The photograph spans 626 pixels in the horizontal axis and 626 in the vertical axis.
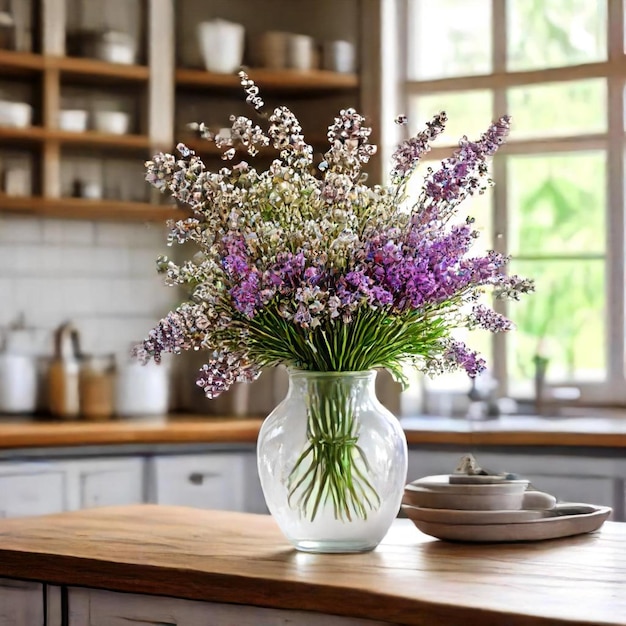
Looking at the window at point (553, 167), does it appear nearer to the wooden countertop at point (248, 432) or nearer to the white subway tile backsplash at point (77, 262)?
the wooden countertop at point (248, 432)

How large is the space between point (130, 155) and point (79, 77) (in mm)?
337

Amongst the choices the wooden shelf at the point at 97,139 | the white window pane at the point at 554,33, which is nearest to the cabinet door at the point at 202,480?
the wooden shelf at the point at 97,139

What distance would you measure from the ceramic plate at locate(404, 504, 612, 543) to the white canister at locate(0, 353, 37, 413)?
2.60m

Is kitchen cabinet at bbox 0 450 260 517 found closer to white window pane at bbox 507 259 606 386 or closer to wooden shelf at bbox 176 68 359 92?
white window pane at bbox 507 259 606 386

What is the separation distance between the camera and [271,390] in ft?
14.6

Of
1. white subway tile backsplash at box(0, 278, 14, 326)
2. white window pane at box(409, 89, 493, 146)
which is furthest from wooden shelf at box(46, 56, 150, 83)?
white window pane at box(409, 89, 493, 146)

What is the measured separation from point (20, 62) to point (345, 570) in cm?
303

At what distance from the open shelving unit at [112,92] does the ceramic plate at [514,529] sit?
2.71 m

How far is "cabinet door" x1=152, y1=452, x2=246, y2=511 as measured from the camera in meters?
3.86

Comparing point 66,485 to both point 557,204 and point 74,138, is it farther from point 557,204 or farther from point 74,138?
point 557,204

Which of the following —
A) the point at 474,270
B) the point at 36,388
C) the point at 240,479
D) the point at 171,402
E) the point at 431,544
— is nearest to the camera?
the point at 474,270

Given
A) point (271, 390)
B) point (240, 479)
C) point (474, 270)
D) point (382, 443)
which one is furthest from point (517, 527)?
point (271, 390)

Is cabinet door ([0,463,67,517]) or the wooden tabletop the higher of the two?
the wooden tabletop

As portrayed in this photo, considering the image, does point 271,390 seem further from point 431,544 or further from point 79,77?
point 431,544
